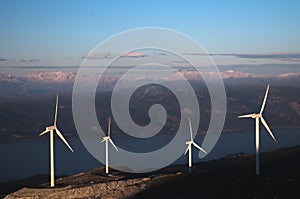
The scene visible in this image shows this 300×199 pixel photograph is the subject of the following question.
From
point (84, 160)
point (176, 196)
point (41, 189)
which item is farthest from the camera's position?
point (84, 160)

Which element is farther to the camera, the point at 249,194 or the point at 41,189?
the point at 41,189

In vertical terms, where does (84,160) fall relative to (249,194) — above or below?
below

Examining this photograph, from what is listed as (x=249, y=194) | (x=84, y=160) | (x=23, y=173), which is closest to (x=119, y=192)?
(x=249, y=194)

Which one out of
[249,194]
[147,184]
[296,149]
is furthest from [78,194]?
[296,149]

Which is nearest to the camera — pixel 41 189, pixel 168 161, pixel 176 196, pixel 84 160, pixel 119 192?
pixel 176 196

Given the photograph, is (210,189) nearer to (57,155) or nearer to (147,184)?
(147,184)

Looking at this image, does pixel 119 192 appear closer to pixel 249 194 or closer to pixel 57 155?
pixel 249 194

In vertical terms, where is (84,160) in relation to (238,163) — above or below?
below

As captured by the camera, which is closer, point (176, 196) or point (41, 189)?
point (176, 196)

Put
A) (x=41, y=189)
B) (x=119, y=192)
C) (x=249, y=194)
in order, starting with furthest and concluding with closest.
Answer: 1. (x=41, y=189)
2. (x=119, y=192)
3. (x=249, y=194)
